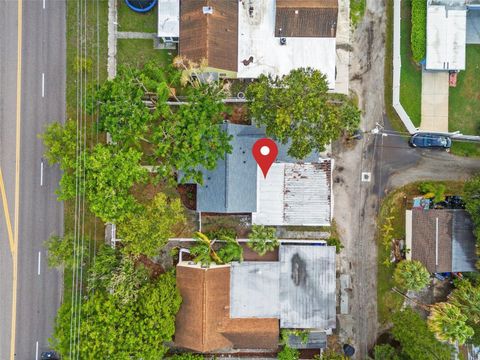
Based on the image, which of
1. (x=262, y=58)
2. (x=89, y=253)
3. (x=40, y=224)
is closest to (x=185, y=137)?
(x=262, y=58)

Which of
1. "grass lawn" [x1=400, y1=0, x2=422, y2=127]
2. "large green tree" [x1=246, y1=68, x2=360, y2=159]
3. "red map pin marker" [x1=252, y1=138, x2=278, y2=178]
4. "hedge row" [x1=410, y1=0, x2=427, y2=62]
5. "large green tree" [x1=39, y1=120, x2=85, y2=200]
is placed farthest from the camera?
"grass lawn" [x1=400, y1=0, x2=422, y2=127]

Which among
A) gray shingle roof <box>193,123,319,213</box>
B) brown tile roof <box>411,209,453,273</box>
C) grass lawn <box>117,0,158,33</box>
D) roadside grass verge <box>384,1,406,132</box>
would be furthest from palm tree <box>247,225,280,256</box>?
grass lawn <box>117,0,158,33</box>

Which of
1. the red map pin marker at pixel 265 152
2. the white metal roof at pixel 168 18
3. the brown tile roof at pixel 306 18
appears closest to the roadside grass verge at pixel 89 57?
the white metal roof at pixel 168 18

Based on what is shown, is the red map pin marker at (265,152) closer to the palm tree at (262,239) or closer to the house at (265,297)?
the palm tree at (262,239)

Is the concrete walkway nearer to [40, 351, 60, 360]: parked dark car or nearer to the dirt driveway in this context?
the dirt driveway

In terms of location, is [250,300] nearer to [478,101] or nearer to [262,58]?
[262,58]
